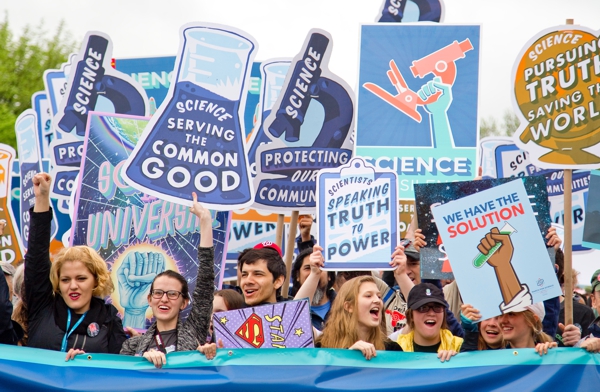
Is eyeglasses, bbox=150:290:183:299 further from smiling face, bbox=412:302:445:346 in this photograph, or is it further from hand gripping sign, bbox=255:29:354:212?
hand gripping sign, bbox=255:29:354:212

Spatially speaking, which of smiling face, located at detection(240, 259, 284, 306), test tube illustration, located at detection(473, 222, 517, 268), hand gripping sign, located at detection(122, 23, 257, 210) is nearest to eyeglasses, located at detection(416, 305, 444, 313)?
test tube illustration, located at detection(473, 222, 517, 268)

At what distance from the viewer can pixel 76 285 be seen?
174 inches

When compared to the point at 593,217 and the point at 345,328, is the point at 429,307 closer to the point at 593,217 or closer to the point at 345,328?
the point at 345,328

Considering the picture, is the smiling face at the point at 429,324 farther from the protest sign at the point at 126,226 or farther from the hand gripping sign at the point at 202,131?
the protest sign at the point at 126,226

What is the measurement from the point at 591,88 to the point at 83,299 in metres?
3.36

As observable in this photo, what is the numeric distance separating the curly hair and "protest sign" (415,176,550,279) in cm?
191

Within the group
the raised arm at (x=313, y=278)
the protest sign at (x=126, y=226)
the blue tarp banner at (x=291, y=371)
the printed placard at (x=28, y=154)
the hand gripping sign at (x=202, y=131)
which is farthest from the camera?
the printed placard at (x=28, y=154)

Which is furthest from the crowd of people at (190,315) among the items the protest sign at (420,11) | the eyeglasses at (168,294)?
the protest sign at (420,11)

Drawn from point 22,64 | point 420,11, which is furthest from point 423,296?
point 22,64

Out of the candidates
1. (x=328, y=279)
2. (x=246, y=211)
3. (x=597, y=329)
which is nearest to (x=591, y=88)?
(x=597, y=329)

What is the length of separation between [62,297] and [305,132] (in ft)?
9.96

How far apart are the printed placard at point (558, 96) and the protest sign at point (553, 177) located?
2.27m

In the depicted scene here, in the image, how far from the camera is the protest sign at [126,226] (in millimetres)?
5871

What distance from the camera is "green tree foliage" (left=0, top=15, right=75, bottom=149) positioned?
2958cm
